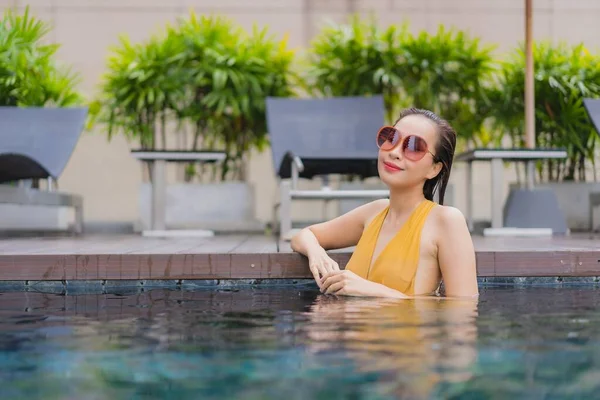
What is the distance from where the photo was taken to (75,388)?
173cm

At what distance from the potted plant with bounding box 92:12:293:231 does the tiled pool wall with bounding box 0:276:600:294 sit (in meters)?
3.34

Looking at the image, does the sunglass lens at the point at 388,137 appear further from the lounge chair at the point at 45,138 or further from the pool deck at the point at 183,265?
the lounge chair at the point at 45,138

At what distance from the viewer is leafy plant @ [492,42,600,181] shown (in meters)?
7.04

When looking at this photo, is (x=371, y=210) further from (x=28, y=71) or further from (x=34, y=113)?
(x=28, y=71)

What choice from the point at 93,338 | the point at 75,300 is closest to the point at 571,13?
the point at 75,300

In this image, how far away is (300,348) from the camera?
7.01ft

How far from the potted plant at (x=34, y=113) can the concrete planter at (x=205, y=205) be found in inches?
35.9

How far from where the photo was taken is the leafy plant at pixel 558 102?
704 centimetres

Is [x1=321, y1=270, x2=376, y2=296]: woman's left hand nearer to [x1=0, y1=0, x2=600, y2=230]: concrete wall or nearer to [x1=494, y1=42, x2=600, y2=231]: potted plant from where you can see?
[x1=494, y1=42, x2=600, y2=231]: potted plant

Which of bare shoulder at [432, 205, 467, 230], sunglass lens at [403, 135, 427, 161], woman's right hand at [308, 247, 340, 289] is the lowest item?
woman's right hand at [308, 247, 340, 289]

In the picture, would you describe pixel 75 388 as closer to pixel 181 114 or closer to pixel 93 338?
pixel 93 338

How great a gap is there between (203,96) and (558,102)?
2.99m

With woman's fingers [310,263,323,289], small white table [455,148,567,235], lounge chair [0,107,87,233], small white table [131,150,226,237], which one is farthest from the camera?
lounge chair [0,107,87,233]

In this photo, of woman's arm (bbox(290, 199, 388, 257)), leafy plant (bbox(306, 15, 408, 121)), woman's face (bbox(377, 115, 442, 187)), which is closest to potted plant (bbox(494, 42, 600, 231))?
leafy plant (bbox(306, 15, 408, 121))
